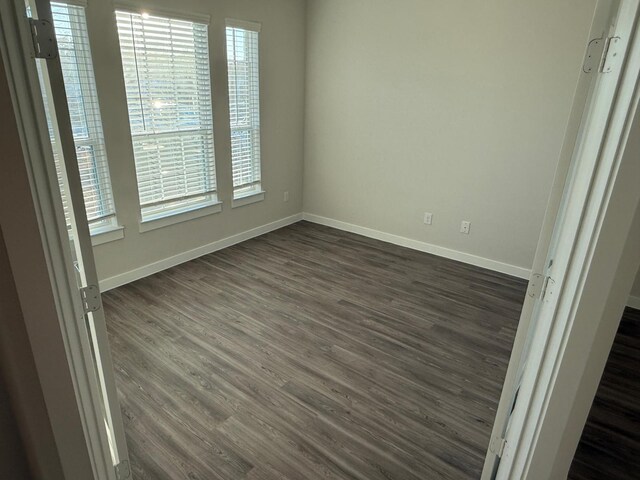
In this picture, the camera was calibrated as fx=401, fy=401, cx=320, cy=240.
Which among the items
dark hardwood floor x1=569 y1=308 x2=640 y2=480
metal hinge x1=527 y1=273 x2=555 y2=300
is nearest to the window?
metal hinge x1=527 y1=273 x2=555 y2=300

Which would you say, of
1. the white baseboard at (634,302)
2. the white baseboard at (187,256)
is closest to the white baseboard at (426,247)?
the white baseboard at (187,256)

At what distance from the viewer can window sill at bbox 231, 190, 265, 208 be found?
410 centimetres

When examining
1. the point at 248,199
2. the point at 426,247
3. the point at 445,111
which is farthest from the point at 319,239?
the point at 445,111

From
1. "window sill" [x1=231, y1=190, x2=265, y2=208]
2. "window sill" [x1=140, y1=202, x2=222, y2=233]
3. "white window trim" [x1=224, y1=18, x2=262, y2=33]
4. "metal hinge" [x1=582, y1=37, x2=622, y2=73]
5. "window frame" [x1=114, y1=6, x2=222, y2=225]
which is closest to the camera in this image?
"metal hinge" [x1=582, y1=37, x2=622, y2=73]

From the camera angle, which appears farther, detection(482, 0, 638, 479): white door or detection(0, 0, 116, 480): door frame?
detection(482, 0, 638, 479): white door

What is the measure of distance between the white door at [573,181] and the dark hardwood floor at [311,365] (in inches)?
26.3

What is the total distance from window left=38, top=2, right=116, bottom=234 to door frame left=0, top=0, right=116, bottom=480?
6.19 feet

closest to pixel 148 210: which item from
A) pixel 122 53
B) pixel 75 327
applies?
pixel 122 53

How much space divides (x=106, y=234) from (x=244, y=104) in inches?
70.3

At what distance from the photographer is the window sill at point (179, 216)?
11.1ft

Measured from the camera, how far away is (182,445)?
1865 millimetres

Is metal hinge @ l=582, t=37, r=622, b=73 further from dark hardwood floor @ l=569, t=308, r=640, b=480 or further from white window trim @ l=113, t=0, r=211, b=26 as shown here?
white window trim @ l=113, t=0, r=211, b=26

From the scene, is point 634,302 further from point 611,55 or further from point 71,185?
point 71,185

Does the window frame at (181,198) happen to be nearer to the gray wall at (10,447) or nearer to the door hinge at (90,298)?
the door hinge at (90,298)
